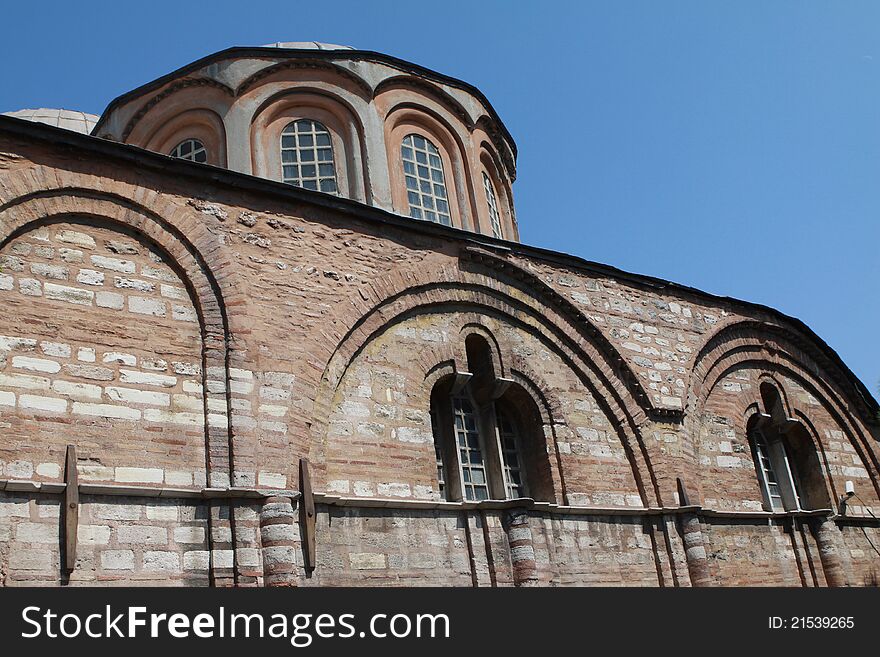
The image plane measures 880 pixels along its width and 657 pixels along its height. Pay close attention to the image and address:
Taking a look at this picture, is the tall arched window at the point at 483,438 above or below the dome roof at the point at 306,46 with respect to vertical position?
below

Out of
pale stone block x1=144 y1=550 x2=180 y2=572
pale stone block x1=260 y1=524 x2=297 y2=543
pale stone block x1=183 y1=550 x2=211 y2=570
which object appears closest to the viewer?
pale stone block x1=144 y1=550 x2=180 y2=572

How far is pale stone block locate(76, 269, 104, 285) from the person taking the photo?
7.41 m

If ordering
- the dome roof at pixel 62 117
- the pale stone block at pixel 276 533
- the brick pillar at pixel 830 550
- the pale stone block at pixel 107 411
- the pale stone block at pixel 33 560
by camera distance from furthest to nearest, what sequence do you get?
the dome roof at pixel 62 117 < the brick pillar at pixel 830 550 < the pale stone block at pixel 276 533 < the pale stone block at pixel 107 411 < the pale stone block at pixel 33 560

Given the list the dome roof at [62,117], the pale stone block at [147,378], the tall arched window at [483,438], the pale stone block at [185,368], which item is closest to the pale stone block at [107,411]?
the pale stone block at [147,378]

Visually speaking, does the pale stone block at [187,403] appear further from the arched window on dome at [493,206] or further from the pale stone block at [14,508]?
the arched window on dome at [493,206]

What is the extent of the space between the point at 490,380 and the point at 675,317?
2931 millimetres

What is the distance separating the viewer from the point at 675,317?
11.2m

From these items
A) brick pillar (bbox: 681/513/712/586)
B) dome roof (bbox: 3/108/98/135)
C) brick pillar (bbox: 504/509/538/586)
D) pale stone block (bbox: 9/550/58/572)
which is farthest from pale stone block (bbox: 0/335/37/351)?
dome roof (bbox: 3/108/98/135)

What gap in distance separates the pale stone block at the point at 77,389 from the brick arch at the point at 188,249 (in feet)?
2.76

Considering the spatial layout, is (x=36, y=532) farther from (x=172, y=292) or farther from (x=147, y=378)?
(x=172, y=292)

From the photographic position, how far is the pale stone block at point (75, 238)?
295 inches

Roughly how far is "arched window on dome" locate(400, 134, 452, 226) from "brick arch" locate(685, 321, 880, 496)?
11.8 ft

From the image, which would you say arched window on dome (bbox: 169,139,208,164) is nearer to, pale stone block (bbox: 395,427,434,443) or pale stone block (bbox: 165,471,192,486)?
pale stone block (bbox: 395,427,434,443)

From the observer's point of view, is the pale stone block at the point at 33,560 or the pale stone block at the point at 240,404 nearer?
the pale stone block at the point at 33,560
